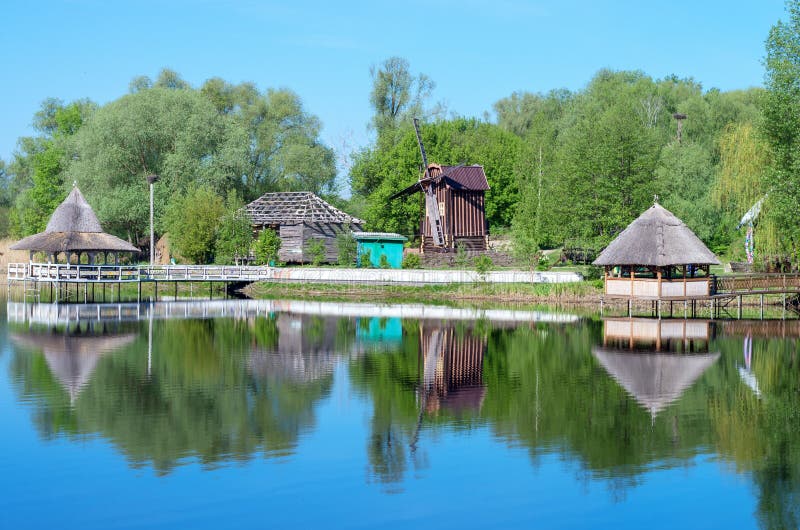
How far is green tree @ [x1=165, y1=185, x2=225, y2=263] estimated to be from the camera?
65.6 meters

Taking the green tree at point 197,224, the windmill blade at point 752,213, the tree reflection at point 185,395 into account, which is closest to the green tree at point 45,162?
the green tree at point 197,224

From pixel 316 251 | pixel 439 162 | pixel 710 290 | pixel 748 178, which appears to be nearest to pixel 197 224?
pixel 316 251

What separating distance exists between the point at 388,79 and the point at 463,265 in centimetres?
2867

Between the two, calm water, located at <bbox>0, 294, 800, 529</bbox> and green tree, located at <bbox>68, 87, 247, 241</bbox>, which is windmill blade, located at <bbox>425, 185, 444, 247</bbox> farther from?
calm water, located at <bbox>0, 294, 800, 529</bbox>

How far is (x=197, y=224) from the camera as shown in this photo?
6556 centimetres

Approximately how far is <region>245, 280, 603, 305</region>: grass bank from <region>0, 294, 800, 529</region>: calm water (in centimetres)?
1246

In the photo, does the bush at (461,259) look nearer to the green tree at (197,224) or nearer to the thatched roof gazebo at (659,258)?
the green tree at (197,224)

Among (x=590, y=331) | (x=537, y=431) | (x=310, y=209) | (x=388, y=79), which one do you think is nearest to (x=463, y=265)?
(x=310, y=209)

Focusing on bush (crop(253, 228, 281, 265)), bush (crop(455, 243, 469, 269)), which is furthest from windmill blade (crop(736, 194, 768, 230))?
bush (crop(253, 228, 281, 265))

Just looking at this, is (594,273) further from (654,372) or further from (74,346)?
(74,346)

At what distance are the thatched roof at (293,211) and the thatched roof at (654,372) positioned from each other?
36.2 m

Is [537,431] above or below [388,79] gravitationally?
below

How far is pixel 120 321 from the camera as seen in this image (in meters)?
43.0

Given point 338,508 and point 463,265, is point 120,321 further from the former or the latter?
point 338,508
